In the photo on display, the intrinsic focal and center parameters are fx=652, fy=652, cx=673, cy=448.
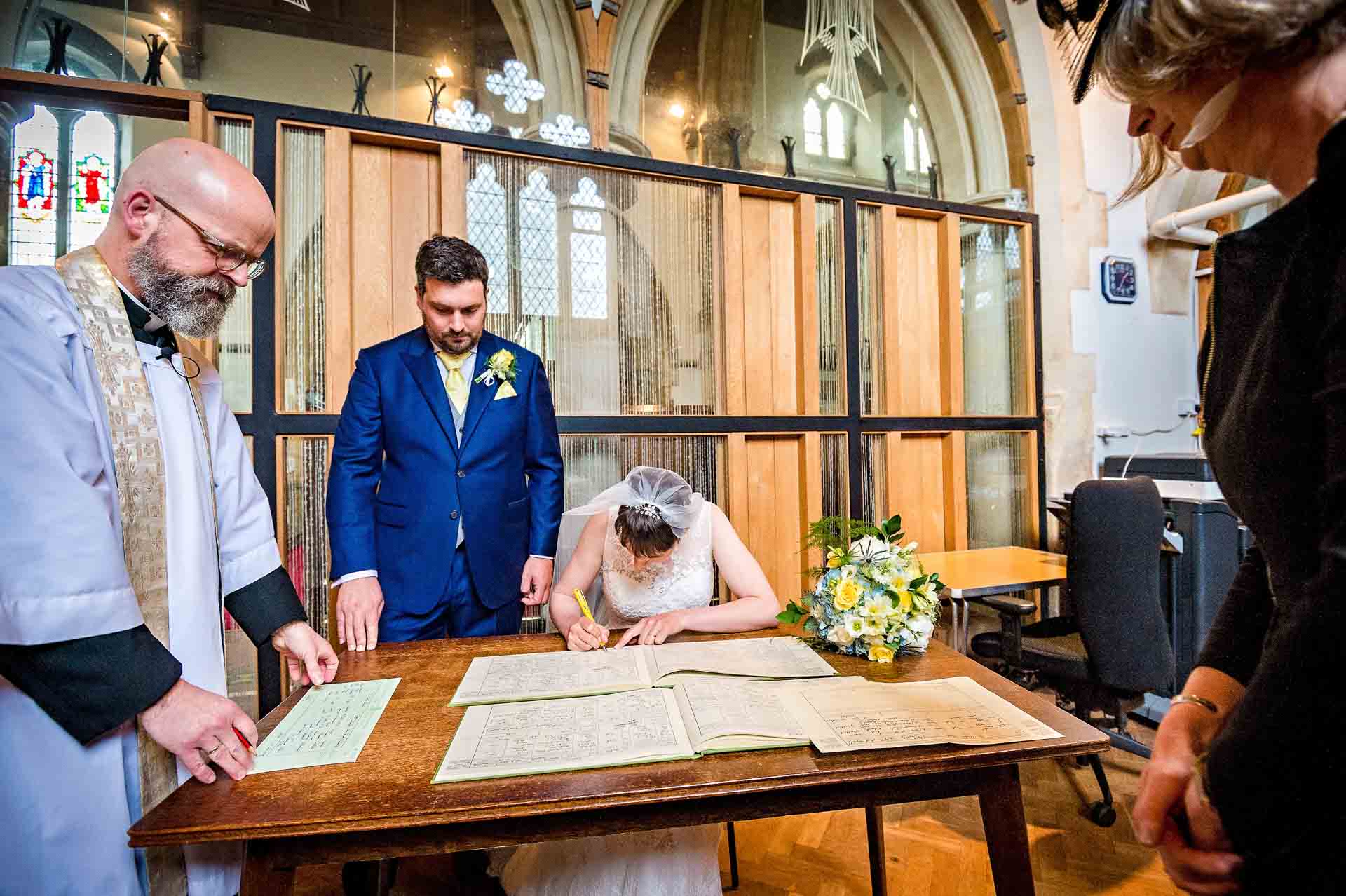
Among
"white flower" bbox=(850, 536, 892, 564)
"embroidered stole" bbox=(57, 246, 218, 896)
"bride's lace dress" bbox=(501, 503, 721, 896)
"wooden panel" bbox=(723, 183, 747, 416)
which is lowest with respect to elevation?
"bride's lace dress" bbox=(501, 503, 721, 896)

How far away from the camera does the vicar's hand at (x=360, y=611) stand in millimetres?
1728

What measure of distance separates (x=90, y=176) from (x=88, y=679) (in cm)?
278

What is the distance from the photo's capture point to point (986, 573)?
119 inches

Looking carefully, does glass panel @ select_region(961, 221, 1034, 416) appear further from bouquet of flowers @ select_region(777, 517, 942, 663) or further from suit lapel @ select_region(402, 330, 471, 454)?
suit lapel @ select_region(402, 330, 471, 454)

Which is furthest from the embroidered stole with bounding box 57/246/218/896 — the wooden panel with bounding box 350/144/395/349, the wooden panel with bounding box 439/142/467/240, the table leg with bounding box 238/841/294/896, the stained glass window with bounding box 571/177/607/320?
the stained glass window with bounding box 571/177/607/320

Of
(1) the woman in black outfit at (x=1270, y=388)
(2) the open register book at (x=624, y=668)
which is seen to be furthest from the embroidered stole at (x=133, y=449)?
(1) the woman in black outfit at (x=1270, y=388)

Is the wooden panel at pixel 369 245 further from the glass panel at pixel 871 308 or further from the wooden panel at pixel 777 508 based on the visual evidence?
the glass panel at pixel 871 308

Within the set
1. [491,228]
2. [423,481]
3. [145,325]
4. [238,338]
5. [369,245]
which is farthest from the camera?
[491,228]

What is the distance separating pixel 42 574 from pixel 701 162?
147 inches

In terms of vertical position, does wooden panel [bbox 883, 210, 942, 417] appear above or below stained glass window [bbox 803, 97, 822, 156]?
below

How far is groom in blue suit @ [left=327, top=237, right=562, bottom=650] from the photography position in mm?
2088

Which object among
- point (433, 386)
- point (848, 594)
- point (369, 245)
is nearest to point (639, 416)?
point (433, 386)

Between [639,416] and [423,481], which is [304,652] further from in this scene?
[639,416]

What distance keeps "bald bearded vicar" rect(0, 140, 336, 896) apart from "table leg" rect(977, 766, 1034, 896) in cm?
119
